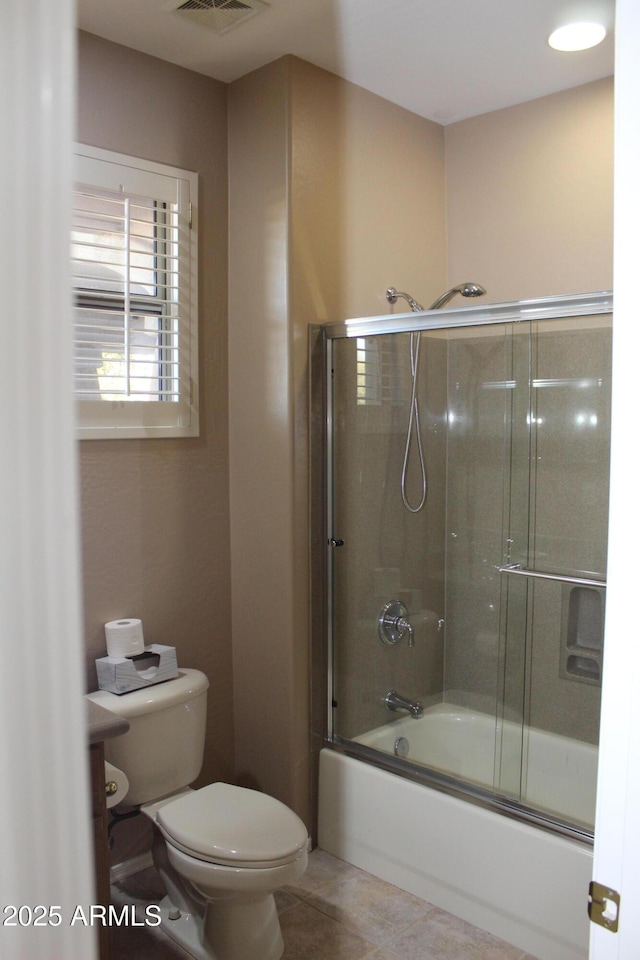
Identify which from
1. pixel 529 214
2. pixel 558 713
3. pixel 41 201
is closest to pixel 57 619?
pixel 41 201

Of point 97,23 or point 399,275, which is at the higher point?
point 97,23

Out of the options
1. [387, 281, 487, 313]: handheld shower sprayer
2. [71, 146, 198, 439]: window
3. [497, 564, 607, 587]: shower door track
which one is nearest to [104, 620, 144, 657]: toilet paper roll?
[71, 146, 198, 439]: window

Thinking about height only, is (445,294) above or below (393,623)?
above

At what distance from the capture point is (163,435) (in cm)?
264

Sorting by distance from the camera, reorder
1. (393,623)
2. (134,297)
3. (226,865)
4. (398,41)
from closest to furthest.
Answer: (226,865) < (398,41) < (134,297) < (393,623)

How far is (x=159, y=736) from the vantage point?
238 cm

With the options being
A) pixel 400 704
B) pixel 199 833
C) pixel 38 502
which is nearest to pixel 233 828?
pixel 199 833

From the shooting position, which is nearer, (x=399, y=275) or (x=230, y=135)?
(x=230, y=135)

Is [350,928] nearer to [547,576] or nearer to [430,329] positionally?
[547,576]

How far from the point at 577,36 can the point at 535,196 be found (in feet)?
2.03

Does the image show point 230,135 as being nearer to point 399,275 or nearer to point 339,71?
point 339,71

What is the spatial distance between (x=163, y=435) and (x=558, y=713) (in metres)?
1.58

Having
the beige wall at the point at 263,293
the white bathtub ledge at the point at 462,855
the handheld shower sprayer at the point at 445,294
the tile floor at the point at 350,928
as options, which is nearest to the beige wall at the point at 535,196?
the beige wall at the point at 263,293

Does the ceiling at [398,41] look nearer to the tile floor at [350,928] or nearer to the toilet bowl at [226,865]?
the toilet bowl at [226,865]
